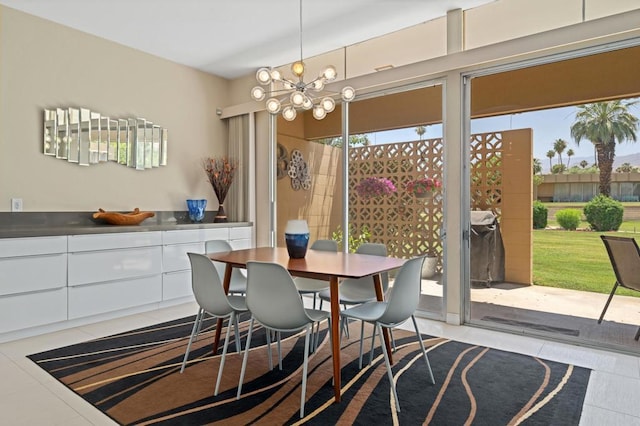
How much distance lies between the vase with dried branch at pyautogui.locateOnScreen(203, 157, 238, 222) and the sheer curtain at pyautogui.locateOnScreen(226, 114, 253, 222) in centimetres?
15

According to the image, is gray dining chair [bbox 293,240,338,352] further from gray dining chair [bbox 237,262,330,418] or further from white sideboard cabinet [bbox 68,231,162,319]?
white sideboard cabinet [bbox 68,231,162,319]

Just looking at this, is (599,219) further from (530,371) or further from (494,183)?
(530,371)

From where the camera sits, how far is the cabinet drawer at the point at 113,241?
379 centimetres

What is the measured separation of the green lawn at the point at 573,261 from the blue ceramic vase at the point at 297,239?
2.11 meters

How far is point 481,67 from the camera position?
3781 mm

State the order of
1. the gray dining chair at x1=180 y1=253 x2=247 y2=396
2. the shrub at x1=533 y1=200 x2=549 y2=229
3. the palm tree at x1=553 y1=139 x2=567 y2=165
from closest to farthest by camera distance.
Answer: the gray dining chair at x1=180 y1=253 x2=247 y2=396 → the palm tree at x1=553 y1=139 x2=567 y2=165 → the shrub at x1=533 y1=200 x2=549 y2=229

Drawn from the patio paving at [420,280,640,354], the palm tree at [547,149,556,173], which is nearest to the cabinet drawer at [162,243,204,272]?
the patio paving at [420,280,640,354]

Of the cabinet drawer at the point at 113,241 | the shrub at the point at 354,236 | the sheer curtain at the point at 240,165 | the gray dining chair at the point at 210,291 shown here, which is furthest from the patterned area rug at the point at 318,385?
the sheer curtain at the point at 240,165

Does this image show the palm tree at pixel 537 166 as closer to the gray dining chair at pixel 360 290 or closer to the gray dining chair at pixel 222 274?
the gray dining chair at pixel 360 290

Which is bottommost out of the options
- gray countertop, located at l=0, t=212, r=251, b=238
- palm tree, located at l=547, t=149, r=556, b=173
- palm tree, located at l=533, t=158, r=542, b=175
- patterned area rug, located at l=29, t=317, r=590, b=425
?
patterned area rug, located at l=29, t=317, r=590, b=425

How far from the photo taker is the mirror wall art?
4.15m

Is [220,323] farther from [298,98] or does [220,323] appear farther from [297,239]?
[298,98]

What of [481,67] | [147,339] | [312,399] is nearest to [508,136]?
[481,67]

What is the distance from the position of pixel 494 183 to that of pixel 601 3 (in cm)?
162
